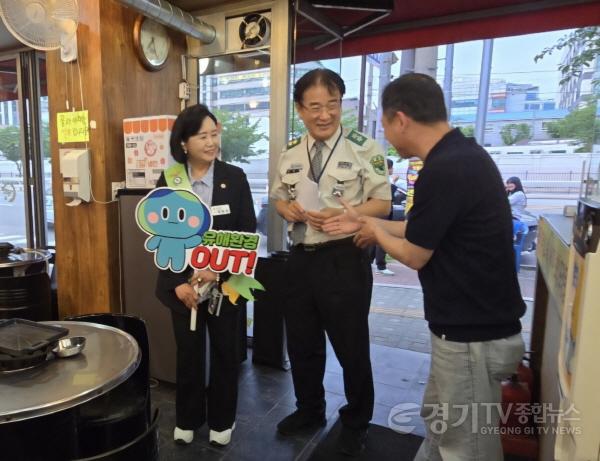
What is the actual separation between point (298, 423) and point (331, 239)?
3.23 feet

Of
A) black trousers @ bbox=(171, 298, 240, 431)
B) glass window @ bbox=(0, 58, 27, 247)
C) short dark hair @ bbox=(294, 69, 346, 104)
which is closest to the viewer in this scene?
short dark hair @ bbox=(294, 69, 346, 104)

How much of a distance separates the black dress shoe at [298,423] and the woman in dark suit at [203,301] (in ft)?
0.92

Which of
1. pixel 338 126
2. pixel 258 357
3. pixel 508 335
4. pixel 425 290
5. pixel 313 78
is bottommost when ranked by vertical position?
pixel 258 357

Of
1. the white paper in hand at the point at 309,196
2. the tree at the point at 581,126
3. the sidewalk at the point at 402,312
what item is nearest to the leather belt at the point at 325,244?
the white paper in hand at the point at 309,196

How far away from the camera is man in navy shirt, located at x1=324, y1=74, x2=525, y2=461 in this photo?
1208mm

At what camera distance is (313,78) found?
184cm

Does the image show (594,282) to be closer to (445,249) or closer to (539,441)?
(445,249)

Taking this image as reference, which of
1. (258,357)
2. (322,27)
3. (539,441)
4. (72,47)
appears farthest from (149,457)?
(322,27)

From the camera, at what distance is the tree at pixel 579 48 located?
2.57 metres

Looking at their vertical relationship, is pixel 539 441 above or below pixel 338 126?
below

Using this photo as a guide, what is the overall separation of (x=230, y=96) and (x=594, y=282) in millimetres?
2860

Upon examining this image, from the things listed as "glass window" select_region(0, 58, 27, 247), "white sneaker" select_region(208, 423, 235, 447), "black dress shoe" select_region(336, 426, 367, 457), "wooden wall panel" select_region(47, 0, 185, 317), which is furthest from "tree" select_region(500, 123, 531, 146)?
"glass window" select_region(0, 58, 27, 247)

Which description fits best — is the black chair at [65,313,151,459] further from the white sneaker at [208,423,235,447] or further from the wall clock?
the wall clock

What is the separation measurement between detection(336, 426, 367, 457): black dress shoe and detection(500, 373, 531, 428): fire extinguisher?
64cm
